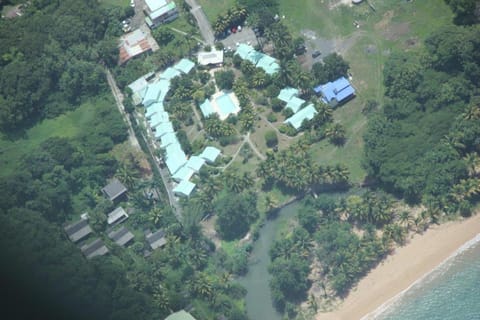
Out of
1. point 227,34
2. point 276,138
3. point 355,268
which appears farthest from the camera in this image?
point 227,34

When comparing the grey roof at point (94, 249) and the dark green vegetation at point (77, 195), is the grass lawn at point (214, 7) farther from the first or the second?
the grey roof at point (94, 249)

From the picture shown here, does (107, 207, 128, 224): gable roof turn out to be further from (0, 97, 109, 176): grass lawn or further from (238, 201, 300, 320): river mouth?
(238, 201, 300, 320): river mouth

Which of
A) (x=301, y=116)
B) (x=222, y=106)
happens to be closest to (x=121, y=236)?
(x=222, y=106)

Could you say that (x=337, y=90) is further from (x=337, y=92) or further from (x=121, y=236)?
(x=121, y=236)

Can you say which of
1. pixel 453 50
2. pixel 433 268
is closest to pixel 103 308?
pixel 433 268

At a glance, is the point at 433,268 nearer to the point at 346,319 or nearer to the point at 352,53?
the point at 346,319

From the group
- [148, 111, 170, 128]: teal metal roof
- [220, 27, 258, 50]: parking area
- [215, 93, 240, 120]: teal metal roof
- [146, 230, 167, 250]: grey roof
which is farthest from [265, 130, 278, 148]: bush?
[146, 230, 167, 250]: grey roof

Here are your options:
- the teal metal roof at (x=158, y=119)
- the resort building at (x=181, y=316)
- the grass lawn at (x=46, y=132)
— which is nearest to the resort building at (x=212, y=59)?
the teal metal roof at (x=158, y=119)
